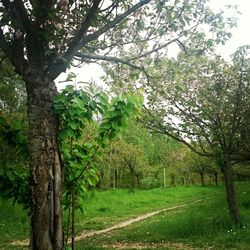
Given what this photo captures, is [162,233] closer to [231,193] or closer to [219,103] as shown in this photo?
[231,193]

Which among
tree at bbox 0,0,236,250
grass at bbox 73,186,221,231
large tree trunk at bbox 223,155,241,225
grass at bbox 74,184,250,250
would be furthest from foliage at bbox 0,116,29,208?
grass at bbox 73,186,221,231

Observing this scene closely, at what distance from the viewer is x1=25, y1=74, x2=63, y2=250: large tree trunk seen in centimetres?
549

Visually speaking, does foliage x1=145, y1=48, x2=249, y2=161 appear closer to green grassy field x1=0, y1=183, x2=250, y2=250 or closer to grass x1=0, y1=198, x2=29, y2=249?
green grassy field x1=0, y1=183, x2=250, y2=250

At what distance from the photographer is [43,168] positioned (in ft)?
18.4

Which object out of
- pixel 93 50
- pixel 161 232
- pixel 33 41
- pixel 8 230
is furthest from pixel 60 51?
pixel 8 230

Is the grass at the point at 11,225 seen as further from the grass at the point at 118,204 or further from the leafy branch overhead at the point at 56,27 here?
the leafy branch overhead at the point at 56,27

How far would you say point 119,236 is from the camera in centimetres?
1512

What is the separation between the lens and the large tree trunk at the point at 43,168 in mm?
5488

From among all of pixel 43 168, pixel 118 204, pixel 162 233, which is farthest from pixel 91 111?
pixel 118 204

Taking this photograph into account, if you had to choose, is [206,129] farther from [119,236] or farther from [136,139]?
[136,139]

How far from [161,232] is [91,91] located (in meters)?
10.4

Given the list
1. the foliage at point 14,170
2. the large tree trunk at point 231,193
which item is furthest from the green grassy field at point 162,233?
the foliage at point 14,170

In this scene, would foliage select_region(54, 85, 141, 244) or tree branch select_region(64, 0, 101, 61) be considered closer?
foliage select_region(54, 85, 141, 244)

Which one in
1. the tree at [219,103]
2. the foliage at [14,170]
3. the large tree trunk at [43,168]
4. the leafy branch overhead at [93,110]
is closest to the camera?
the large tree trunk at [43,168]
